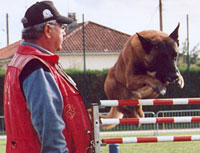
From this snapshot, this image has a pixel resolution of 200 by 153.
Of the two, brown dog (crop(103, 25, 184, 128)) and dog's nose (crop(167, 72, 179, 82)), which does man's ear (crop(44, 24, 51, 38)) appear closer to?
brown dog (crop(103, 25, 184, 128))

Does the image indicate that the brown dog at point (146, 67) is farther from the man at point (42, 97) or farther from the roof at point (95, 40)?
the roof at point (95, 40)

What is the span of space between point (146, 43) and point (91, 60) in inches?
1077

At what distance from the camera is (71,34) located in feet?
112

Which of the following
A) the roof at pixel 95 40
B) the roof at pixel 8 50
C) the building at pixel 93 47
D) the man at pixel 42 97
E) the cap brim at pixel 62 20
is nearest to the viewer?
the man at pixel 42 97

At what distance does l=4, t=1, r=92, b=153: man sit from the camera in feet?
8.23

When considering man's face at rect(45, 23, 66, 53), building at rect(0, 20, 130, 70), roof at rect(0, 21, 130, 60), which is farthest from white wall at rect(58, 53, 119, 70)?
man's face at rect(45, 23, 66, 53)

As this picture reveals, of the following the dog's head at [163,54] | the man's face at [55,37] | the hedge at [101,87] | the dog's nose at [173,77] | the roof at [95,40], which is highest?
the man's face at [55,37]

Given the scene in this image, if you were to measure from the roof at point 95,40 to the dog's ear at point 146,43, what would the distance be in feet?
87.8

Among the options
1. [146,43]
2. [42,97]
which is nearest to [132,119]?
[146,43]

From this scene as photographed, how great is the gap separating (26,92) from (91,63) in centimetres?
2948

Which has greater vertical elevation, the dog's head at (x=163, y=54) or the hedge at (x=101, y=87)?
the dog's head at (x=163, y=54)

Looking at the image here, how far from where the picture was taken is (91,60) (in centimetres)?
3241

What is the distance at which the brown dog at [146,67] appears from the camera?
5.04 m

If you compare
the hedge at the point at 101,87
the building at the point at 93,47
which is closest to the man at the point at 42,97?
the hedge at the point at 101,87
